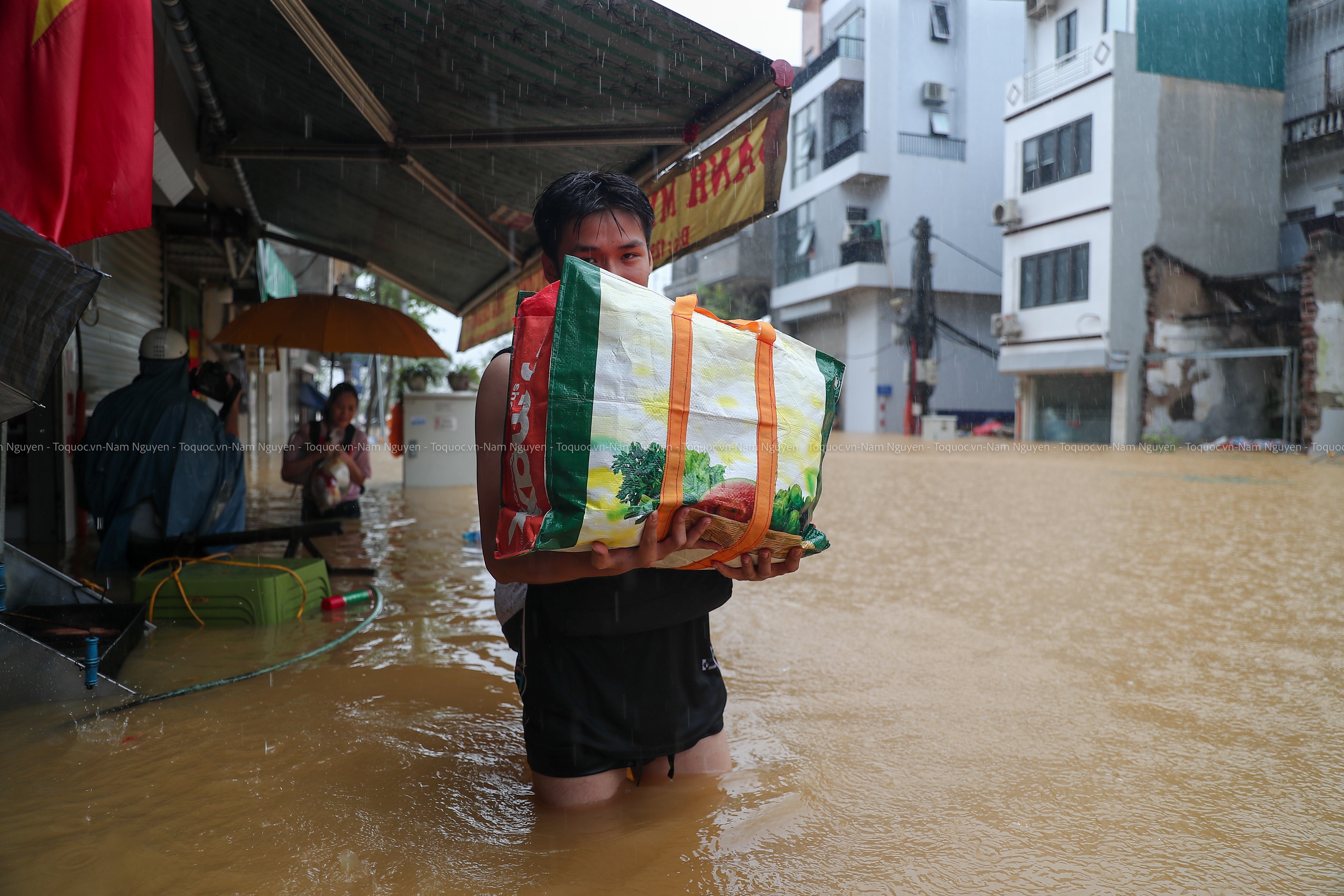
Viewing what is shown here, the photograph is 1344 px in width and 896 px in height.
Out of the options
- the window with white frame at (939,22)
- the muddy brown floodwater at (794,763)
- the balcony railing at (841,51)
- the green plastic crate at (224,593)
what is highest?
the window with white frame at (939,22)

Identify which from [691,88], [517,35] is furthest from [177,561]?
[691,88]

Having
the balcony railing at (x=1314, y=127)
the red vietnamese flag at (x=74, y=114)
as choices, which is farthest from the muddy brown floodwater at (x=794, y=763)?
the balcony railing at (x=1314, y=127)

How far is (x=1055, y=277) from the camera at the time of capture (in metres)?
22.7

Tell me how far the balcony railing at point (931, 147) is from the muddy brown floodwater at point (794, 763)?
2720 cm

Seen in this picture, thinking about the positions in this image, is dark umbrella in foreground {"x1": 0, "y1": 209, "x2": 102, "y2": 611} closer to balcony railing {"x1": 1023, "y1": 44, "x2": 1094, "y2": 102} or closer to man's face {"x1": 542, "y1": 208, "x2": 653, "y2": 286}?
man's face {"x1": 542, "y1": 208, "x2": 653, "y2": 286}

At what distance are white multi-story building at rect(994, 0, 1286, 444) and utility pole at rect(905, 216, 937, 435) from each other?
5.46m

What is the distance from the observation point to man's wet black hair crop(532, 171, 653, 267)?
1901mm

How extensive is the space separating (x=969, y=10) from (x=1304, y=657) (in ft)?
105

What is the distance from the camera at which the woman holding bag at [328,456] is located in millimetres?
6719

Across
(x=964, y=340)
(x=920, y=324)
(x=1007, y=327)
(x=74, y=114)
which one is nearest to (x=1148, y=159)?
(x=1007, y=327)

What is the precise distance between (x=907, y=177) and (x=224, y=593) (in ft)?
96.5

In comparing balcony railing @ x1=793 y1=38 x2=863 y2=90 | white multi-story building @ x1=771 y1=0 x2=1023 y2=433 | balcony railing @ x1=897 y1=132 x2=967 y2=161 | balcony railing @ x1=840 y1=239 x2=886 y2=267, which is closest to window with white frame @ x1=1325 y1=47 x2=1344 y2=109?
white multi-story building @ x1=771 y1=0 x2=1023 y2=433

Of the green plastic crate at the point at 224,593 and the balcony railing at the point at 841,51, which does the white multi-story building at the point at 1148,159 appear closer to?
the balcony railing at the point at 841,51

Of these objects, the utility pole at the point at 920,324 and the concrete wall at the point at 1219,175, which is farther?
the utility pole at the point at 920,324
